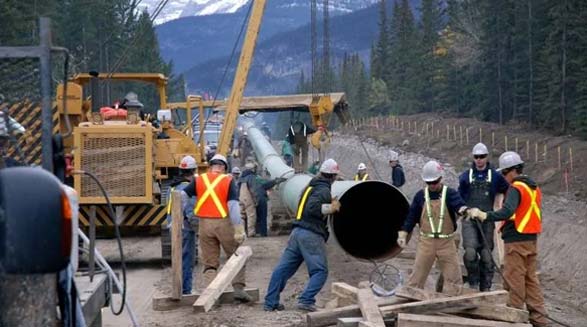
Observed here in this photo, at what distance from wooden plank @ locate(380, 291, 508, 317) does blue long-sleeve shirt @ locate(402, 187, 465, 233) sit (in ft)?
4.48

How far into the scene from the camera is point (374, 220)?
1514 cm

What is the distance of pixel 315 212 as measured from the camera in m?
11.8

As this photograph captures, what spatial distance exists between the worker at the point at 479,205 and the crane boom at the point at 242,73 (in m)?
9.96

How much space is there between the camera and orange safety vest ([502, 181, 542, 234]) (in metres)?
11.2

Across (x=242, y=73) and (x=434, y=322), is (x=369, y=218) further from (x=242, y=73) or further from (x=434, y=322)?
(x=242, y=73)

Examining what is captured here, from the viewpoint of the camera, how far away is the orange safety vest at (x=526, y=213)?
1116 centimetres

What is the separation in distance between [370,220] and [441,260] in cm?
381

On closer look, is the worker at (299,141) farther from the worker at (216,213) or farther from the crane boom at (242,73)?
the worker at (216,213)

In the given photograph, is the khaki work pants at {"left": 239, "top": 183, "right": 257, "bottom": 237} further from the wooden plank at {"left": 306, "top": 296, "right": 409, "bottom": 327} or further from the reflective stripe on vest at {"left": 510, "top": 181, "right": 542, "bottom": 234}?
the wooden plank at {"left": 306, "top": 296, "right": 409, "bottom": 327}

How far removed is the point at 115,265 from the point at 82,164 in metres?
1.81

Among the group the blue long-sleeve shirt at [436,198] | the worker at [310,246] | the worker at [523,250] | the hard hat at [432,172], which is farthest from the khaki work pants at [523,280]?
the worker at [310,246]

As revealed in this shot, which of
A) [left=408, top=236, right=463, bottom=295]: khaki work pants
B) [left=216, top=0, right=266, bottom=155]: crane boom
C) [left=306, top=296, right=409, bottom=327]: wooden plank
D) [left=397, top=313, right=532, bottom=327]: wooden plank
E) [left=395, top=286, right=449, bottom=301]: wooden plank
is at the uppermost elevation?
[left=216, top=0, right=266, bottom=155]: crane boom

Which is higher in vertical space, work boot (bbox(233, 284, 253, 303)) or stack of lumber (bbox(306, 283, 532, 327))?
stack of lumber (bbox(306, 283, 532, 327))

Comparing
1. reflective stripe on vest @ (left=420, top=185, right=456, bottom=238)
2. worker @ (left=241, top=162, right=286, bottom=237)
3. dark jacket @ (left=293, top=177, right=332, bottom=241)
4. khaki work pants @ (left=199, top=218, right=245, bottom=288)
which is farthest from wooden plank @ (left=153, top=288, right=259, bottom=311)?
worker @ (left=241, top=162, right=286, bottom=237)
